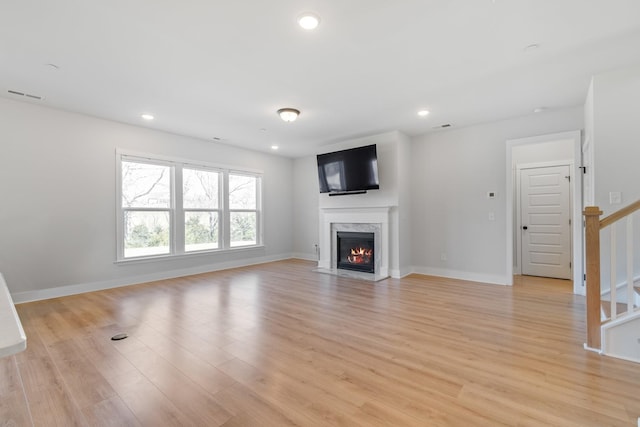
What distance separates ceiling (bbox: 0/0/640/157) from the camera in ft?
7.16

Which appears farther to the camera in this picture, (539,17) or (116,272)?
(116,272)

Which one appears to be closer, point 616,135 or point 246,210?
point 616,135

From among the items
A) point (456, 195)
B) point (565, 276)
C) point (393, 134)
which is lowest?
point (565, 276)

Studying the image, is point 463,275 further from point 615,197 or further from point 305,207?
point 305,207

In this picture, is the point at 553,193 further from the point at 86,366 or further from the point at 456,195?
the point at 86,366

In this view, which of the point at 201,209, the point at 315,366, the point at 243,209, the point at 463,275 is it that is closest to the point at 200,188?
the point at 201,209

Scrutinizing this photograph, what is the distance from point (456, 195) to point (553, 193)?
5.95 feet

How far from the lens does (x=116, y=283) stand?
471 cm

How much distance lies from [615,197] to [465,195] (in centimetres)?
208

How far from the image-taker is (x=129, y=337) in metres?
2.74

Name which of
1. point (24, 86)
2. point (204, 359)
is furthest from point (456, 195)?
point (24, 86)

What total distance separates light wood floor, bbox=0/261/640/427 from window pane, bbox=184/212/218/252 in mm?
1932

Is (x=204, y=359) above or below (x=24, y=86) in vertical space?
below

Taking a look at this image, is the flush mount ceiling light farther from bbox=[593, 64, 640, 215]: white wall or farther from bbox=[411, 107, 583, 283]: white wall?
bbox=[593, 64, 640, 215]: white wall
